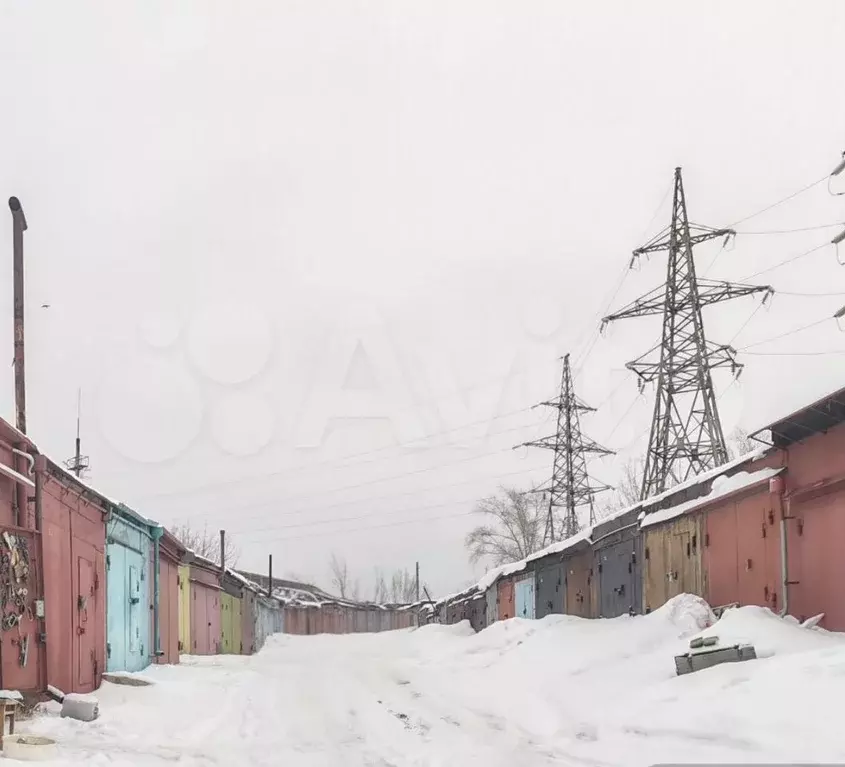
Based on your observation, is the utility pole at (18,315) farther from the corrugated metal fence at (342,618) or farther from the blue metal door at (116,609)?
the corrugated metal fence at (342,618)

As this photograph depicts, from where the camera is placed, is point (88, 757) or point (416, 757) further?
point (416, 757)

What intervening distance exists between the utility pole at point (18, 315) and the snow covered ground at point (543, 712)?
17.0ft

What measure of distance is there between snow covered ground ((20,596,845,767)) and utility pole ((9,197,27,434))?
5.18 metres

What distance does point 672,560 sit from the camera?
1595cm

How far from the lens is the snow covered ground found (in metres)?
7.36

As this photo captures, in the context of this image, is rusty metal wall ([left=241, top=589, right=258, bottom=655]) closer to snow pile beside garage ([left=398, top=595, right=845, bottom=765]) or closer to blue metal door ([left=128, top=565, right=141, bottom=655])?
blue metal door ([left=128, top=565, right=141, bottom=655])

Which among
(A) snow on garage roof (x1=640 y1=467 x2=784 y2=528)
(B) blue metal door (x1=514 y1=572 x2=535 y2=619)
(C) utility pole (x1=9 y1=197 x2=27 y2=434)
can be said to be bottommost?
(B) blue metal door (x1=514 y1=572 x2=535 y2=619)

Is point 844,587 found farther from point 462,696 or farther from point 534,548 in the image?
point 534,548

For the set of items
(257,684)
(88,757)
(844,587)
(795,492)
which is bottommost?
(257,684)

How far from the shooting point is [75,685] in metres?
11.6

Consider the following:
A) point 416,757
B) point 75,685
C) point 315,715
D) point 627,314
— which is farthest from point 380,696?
point 627,314

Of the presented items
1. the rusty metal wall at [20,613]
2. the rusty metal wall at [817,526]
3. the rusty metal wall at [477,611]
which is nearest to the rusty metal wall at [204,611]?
the rusty metal wall at [477,611]

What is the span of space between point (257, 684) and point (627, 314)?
15.2m

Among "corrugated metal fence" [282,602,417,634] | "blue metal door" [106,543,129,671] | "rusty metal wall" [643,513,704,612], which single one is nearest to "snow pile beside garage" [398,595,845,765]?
"rusty metal wall" [643,513,704,612]
